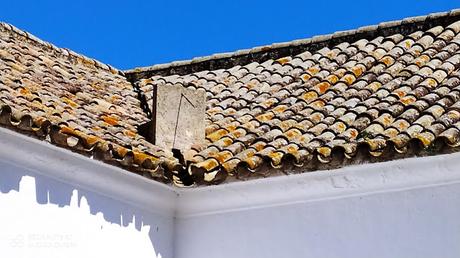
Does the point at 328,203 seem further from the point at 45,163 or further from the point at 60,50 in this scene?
the point at 60,50

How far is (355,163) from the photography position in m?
7.95

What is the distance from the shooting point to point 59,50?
1151 cm

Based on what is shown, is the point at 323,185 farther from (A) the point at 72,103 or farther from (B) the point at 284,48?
(B) the point at 284,48

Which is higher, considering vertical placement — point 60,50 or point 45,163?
point 60,50

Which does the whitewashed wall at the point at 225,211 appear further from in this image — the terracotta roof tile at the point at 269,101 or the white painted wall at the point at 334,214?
the terracotta roof tile at the point at 269,101

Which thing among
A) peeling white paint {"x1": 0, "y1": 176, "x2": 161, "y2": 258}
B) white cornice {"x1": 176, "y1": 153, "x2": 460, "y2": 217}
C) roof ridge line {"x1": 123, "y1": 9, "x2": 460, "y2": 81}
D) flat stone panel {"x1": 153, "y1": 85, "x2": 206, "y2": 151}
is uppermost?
roof ridge line {"x1": 123, "y1": 9, "x2": 460, "y2": 81}

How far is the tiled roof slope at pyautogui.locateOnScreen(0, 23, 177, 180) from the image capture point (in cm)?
762

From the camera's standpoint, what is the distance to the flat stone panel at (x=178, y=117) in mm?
9320

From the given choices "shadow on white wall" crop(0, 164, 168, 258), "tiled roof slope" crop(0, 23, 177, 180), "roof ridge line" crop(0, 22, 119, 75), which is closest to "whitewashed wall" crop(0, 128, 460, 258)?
"shadow on white wall" crop(0, 164, 168, 258)

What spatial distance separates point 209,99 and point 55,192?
126 inches

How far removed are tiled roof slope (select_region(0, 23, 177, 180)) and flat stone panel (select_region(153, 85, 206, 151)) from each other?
23 centimetres

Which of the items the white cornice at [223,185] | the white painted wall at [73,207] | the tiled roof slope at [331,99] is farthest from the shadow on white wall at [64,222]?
the tiled roof slope at [331,99]

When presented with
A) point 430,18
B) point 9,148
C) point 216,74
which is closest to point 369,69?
point 430,18

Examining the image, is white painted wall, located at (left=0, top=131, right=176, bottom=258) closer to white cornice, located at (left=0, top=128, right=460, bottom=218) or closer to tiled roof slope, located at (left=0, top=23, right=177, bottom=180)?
white cornice, located at (left=0, top=128, right=460, bottom=218)
